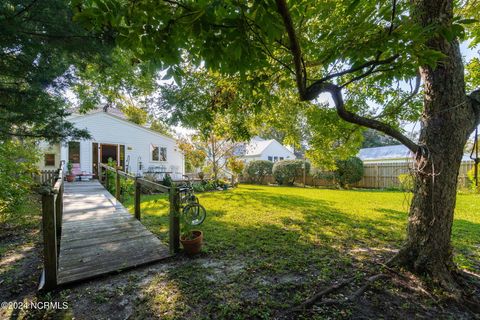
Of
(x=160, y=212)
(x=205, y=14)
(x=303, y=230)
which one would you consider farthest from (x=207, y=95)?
(x=160, y=212)

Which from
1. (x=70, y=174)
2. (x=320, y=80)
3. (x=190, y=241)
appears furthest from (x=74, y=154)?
(x=320, y=80)

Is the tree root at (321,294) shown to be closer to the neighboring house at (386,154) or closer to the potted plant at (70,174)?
the potted plant at (70,174)

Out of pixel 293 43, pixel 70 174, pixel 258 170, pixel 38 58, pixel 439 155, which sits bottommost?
pixel 258 170

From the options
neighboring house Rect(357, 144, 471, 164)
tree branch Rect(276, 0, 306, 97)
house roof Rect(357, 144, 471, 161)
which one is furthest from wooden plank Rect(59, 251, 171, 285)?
house roof Rect(357, 144, 471, 161)

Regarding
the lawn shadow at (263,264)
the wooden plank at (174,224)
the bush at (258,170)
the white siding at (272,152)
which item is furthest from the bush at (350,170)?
the wooden plank at (174,224)

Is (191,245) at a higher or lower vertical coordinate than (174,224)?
lower

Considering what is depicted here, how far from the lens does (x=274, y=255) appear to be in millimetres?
3975

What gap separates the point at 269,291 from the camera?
288 cm

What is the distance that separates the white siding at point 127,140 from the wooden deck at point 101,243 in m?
7.93

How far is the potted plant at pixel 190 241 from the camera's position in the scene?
400 centimetres

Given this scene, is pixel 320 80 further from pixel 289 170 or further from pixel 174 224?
pixel 289 170

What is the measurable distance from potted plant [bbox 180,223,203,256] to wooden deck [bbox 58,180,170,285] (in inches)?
13.1

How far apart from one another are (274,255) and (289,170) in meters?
13.9

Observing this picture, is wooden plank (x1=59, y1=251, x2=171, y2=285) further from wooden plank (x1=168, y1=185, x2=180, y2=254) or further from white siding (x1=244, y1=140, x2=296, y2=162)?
white siding (x1=244, y1=140, x2=296, y2=162)
